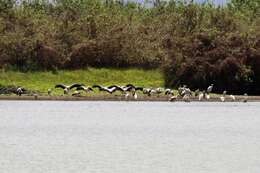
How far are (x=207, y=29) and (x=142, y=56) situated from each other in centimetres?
548

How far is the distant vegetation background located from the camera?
2080 inches

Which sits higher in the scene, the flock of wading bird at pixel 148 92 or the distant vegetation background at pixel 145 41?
the distant vegetation background at pixel 145 41

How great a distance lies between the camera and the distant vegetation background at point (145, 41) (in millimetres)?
52844

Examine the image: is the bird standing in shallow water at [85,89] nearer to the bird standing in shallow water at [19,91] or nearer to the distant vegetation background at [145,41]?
the bird standing in shallow water at [19,91]

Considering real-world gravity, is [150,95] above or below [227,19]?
below

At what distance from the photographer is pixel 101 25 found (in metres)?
58.8
